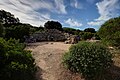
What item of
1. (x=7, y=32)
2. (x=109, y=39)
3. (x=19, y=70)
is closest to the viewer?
(x=19, y=70)

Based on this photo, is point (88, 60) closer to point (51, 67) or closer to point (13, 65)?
point (51, 67)

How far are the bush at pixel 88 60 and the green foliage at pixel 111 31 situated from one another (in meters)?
2.56

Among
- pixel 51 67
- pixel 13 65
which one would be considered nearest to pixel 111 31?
pixel 51 67

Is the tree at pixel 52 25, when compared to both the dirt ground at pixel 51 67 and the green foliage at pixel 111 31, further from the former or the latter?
the dirt ground at pixel 51 67

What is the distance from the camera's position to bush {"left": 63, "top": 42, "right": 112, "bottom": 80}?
9594 millimetres

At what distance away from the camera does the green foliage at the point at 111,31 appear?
1254 centimetres

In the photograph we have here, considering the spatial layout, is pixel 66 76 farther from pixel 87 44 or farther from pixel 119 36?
pixel 119 36

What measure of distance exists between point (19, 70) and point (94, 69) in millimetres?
4296

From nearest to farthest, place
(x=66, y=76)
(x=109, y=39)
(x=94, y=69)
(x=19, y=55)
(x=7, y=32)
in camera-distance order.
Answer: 1. (x=19, y=55)
2. (x=94, y=69)
3. (x=66, y=76)
4. (x=109, y=39)
5. (x=7, y=32)

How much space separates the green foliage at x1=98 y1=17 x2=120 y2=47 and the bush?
2.56 meters

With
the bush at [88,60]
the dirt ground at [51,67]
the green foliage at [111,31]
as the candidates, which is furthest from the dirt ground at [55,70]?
the green foliage at [111,31]

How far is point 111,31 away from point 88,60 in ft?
13.6

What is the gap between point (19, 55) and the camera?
22.6ft

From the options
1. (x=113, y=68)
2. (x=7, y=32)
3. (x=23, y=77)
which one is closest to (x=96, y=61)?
(x=113, y=68)
